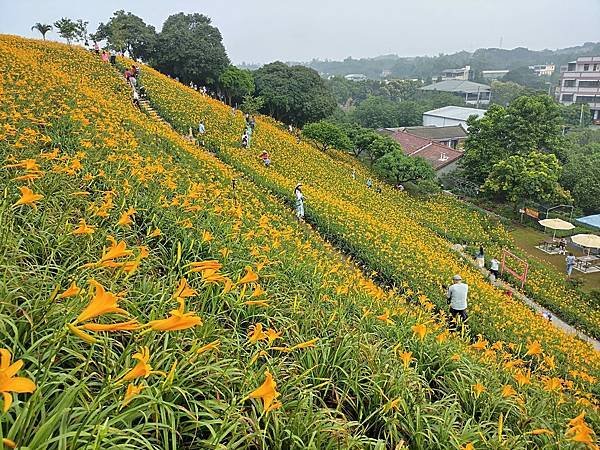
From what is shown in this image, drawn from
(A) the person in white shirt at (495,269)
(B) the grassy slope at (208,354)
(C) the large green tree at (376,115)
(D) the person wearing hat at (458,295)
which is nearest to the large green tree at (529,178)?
(A) the person in white shirt at (495,269)

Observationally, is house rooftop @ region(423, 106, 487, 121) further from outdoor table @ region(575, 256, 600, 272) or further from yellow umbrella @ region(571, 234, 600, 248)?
yellow umbrella @ region(571, 234, 600, 248)

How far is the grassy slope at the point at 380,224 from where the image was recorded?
820 centimetres

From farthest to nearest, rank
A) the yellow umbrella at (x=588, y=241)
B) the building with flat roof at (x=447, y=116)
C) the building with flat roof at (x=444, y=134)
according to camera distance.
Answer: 1. the building with flat roof at (x=447, y=116)
2. the building with flat roof at (x=444, y=134)
3. the yellow umbrella at (x=588, y=241)

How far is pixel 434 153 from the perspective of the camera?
35.7m

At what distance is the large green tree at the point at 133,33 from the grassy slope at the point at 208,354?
27.7 m

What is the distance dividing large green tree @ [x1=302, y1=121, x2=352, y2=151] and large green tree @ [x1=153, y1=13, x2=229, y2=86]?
27.6 feet

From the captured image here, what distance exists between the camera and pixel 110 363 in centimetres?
223

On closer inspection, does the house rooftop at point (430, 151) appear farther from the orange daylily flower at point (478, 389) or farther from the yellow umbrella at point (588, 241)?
the orange daylily flower at point (478, 389)

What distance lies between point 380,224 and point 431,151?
25.4m

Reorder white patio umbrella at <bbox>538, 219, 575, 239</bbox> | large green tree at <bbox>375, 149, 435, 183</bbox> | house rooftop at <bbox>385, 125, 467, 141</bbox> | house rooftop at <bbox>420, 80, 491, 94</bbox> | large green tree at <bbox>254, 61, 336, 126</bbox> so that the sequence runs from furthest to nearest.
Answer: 1. house rooftop at <bbox>420, 80, 491, 94</bbox>
2. house rooftop at <bbox>385, 125, 467, 141</bbox>
3. large green tree at <bbox>254, 61, 336, 126</bbox>
4. large green tree at <bbox>375, 149, 435, 183</bbox>
5. white patio umbrella at <bbox>538, 219, 575, 239</bbox>

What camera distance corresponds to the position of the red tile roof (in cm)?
3366

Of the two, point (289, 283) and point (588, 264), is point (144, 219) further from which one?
point (588, 264)

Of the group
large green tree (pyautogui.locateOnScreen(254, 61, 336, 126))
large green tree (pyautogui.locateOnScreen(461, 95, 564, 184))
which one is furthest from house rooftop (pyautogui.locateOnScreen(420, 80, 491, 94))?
large green tree (pyautogui.locateOnScreen(461, 95, 564, 184))

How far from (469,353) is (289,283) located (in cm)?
164
